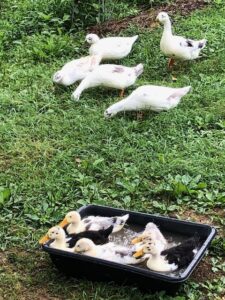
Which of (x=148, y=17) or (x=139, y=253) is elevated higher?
(x=139, y=253)

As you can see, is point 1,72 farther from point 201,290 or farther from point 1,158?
point 201,290

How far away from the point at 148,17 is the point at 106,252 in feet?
15.1

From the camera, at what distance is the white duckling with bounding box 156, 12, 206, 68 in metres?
6.32

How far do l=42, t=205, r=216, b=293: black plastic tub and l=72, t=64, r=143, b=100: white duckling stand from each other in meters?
2.05

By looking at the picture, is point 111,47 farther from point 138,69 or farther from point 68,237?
point 68,237

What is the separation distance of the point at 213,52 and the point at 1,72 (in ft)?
7.30

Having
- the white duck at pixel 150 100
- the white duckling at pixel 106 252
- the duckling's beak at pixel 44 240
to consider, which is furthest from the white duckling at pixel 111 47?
the white duckling at pixel 106 252

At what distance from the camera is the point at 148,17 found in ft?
25.2

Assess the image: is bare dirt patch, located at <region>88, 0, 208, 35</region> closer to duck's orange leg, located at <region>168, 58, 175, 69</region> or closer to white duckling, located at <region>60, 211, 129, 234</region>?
duck's orange leg, located at <region>168, 58, 175, 69</region>

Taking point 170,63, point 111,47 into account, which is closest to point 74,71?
point 111,47

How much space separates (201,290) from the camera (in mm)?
3625

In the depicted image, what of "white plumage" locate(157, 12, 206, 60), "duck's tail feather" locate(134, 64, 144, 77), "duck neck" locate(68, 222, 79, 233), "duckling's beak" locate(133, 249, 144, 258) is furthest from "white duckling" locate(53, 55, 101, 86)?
"duckling's beak" locate(133, 249, 144, 258)

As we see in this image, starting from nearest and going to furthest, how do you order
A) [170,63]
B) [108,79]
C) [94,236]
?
1. [94,236]
2. [108,79]
3. [170,63]

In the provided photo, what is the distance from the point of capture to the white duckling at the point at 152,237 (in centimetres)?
363
